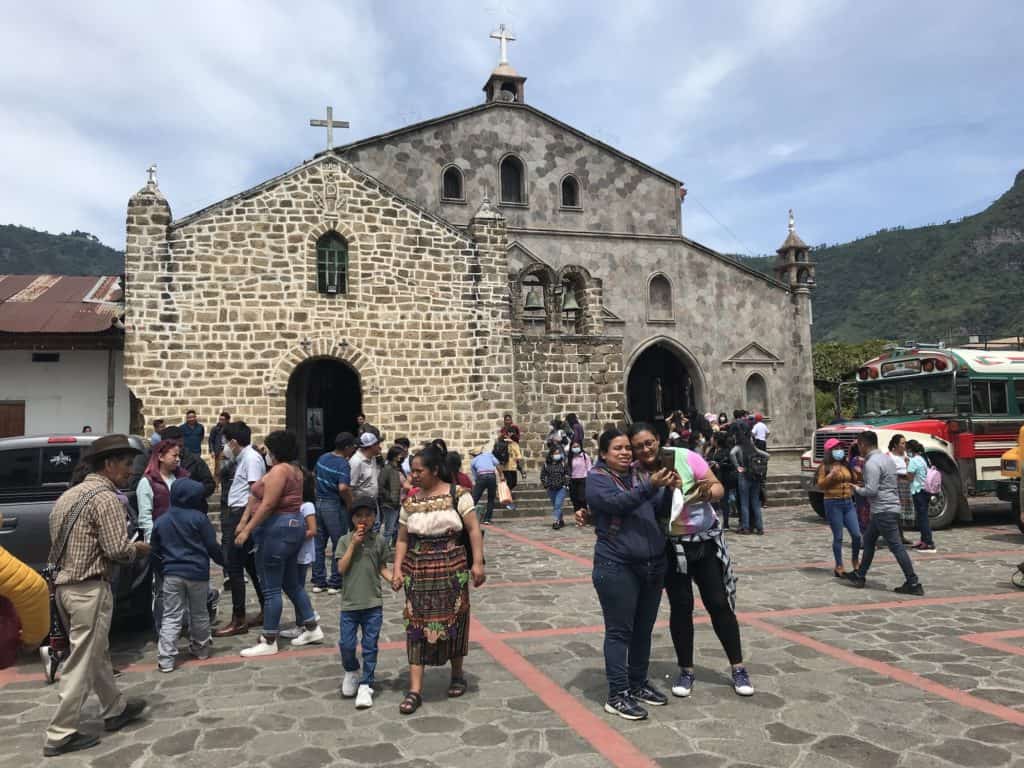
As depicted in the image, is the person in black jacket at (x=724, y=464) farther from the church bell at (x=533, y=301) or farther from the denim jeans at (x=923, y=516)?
the church bell at (x=533, y=301)

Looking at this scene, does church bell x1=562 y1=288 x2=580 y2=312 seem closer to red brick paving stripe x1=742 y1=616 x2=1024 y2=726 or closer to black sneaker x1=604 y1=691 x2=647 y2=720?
red brick paving stripe x1=742 y1=616 x2=1024 y2=726

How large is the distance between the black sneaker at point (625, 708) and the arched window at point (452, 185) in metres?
20.9

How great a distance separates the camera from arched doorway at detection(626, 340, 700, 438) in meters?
25.5

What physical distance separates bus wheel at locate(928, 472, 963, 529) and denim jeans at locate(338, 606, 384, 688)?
37.4 ft

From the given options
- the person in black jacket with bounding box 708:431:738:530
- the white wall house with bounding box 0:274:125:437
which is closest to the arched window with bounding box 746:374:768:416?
the person in black jacket with bounding box 708:431:738:530

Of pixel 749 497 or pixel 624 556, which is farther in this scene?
pixel 749 497

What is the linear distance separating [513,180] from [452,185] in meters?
2.13

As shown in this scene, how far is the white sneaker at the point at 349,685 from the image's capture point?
489cm

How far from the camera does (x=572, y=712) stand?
458 centimetres

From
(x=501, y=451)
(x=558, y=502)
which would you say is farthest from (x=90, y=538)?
(x=501, y=451)

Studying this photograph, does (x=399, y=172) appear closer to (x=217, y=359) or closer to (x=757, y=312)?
(x=217, y=359)

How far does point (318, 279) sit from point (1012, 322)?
64.2 m

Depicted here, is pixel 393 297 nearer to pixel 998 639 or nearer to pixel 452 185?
pixel 452 185

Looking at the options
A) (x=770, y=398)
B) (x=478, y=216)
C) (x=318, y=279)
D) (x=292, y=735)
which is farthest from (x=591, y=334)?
(x=292, y=735)
